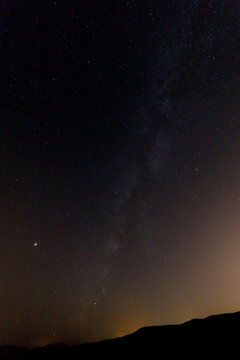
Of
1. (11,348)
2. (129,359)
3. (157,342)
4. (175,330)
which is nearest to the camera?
(129,359)

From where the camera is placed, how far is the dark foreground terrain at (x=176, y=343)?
1591 cm

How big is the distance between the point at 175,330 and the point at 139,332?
4081mm

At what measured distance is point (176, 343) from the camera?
61.4 ft

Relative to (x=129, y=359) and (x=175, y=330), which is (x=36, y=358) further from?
(x=175, y=330)

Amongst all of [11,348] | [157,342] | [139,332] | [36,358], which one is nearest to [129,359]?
[157,342]

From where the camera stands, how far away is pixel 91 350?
24000 mm

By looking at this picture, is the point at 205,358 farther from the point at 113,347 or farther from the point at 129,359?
the point at 113,347

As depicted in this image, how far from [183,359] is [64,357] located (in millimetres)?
12155

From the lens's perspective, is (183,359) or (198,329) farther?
(198,329)

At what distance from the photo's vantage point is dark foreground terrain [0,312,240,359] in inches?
627

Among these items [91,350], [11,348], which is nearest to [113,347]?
[91,350]

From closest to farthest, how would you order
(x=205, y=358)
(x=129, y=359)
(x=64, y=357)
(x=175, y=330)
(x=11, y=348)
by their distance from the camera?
(x=205, y=358) → (x=129, y=359) → (x=175, y=330) → (x=64, y=357) → (x=11, y=348)

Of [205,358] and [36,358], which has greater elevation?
[36,358]

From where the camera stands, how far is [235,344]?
50.6 feet
